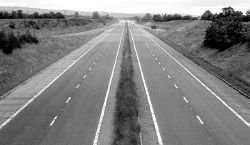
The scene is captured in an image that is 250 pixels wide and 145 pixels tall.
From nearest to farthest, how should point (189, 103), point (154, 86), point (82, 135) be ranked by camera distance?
point (82, 135) → point (189, 103) → point (154, 86)

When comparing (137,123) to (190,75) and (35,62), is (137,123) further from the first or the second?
(35,62)

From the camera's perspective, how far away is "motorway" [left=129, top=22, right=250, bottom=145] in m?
20.6

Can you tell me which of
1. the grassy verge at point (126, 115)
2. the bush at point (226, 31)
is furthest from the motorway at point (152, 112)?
the bush at point (226, 31)

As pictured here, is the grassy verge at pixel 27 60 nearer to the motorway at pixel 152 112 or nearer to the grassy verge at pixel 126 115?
the motorway at pixel 152 112

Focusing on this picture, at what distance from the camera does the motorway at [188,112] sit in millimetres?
20555

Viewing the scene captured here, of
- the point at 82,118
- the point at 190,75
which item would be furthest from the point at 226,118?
the point at 190,75

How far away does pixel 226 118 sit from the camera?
967 inches

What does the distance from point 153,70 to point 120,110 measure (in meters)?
19.5

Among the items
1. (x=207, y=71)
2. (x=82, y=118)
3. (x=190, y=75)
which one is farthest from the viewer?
(x=207, y=71)

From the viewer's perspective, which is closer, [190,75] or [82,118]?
A: [82,118]

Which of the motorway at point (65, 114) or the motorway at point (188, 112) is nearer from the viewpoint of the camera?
the motorway at point (65, 114)

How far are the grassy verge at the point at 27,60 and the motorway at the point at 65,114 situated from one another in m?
4.79

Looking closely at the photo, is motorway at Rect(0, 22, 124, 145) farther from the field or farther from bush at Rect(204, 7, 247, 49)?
bush at Rect(204, 7, 247, 49)

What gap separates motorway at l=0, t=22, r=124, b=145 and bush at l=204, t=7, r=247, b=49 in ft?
81.1
